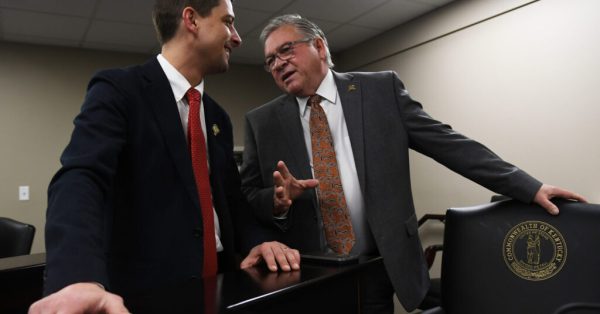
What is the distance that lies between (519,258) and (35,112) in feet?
14.3

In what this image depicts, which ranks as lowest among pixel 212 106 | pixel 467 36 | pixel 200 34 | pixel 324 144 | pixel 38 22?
pixel 324 144

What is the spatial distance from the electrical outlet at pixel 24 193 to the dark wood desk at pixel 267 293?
3901 millimetres

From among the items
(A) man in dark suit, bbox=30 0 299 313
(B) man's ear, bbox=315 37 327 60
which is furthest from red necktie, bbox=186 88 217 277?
(B) man's ear, bbox=315 37 327 60

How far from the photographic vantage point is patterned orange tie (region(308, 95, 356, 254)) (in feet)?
4.88

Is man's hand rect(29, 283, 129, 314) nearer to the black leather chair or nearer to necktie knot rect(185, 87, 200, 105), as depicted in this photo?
necktie knot rect(185, 87, 200, 105)

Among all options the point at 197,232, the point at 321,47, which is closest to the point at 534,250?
the point at 197,232

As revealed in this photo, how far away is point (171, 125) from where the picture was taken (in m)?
1.03

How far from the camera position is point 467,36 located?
3381 millimetres

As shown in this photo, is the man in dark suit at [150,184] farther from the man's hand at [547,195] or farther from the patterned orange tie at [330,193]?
the man's hand at [547,195]

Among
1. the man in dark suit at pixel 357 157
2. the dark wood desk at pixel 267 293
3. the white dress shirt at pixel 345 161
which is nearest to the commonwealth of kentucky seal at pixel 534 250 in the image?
the man in dark suit at pixel 357 157

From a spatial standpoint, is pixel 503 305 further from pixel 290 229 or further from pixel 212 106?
pixel 212 106

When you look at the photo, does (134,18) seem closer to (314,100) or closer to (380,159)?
(314,100)

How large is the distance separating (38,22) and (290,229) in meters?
3.17

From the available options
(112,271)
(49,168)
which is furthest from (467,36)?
(49,168)
